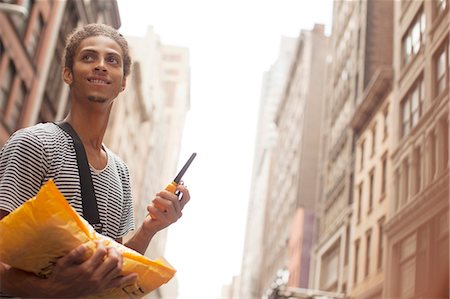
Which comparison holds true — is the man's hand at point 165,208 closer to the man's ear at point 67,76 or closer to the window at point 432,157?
the man's ear at point 67,76

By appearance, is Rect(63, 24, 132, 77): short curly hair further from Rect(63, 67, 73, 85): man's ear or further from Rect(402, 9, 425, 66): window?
Rect(402, 9, 425, 66): window

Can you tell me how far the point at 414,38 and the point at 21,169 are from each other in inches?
199

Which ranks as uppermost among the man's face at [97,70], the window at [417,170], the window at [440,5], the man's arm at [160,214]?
the window at [440,5]

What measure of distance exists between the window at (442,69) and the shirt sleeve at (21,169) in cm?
343

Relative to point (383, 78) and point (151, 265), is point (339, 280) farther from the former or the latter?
point (151, 265)

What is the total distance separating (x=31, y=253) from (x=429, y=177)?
3554mm

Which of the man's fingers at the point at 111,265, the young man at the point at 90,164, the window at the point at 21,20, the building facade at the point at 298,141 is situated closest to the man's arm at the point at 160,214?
the young man at the point at 90,164

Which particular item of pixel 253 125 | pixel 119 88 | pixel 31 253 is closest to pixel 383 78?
pixel 253 125

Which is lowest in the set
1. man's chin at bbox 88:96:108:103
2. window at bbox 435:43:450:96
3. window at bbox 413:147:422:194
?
man's chin at bbox 88:96:108:103

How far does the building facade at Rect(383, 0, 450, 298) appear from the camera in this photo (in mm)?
4145

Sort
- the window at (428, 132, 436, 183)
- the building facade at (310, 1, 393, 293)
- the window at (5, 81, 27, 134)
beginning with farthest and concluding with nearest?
the window at (5, 81, 27, 134), the building facade at (310, 1, 393, 293), the window at (428, 132, 436, 183)

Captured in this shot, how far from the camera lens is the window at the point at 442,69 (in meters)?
4.50

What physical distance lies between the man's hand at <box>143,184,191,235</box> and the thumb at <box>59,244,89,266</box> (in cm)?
51

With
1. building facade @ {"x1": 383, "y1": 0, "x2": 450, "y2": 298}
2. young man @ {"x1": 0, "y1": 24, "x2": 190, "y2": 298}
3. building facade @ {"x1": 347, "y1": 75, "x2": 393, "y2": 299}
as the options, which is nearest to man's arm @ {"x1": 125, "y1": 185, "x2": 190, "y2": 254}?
young man @ {"x1": 0, "y1": 24, "x2": 190, "y2": 298}
